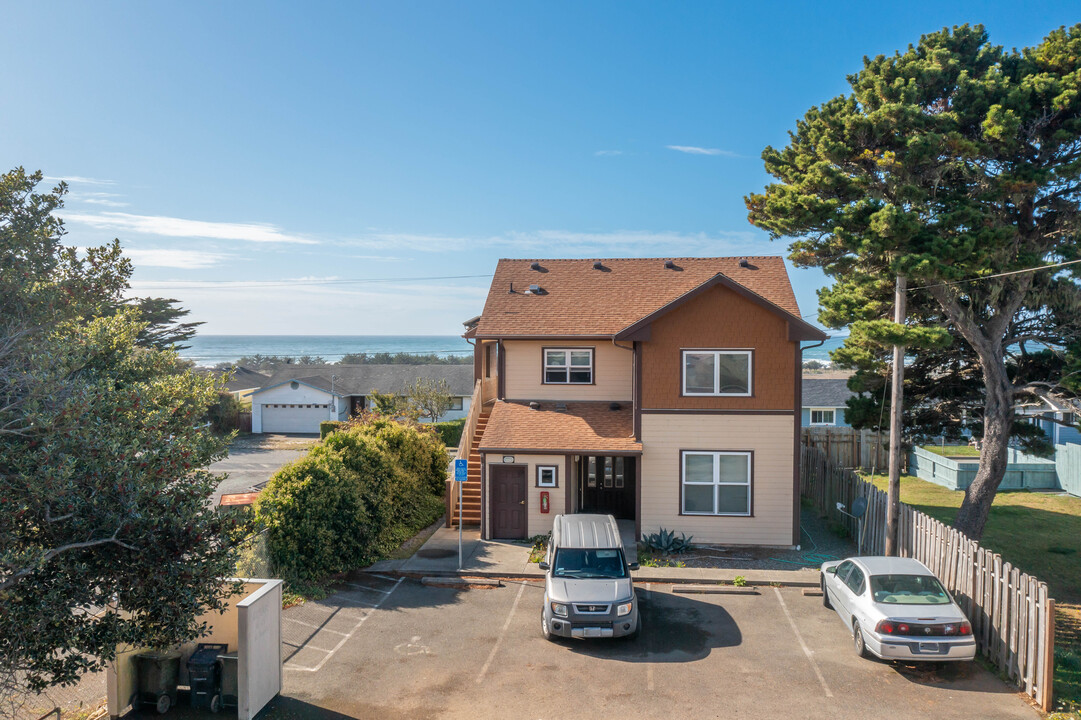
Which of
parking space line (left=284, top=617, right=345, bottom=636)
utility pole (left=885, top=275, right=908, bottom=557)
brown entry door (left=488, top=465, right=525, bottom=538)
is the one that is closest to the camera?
parking space line (left=284, top=617, right=345, bottom=636)

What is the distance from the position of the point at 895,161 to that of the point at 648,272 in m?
9.82

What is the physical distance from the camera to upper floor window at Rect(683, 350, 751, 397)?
19.3 m

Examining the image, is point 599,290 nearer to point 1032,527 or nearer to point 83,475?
point 1032,527

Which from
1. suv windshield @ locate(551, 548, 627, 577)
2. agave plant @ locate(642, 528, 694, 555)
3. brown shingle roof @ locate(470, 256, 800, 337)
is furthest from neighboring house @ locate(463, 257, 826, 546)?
suv windshield @ locate(551, 548, 627, 577)

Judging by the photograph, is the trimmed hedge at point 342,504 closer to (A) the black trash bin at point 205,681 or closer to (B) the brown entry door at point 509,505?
(B) the brown entry door at point 509,505

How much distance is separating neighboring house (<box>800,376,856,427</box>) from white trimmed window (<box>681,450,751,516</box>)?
25738 mm

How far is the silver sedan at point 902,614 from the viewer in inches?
436

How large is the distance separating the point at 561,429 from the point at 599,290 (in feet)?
19.2

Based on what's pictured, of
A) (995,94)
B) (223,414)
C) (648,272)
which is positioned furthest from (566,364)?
(223,414)

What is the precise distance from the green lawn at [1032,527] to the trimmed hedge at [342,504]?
53.3 feet

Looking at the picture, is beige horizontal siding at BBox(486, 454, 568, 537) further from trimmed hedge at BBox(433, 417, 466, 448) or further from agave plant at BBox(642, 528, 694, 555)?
trimmed hedge at BBox(433, 417, 466, 448)

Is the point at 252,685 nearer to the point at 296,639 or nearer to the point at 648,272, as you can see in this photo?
the point at 296,639

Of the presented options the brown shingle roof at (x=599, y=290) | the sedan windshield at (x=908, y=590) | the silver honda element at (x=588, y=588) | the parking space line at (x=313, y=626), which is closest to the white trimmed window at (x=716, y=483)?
the brown shingle roof at (x=599, y=290)

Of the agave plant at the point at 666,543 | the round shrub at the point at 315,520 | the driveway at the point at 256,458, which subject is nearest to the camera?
the round shrub at the point at 315,520
